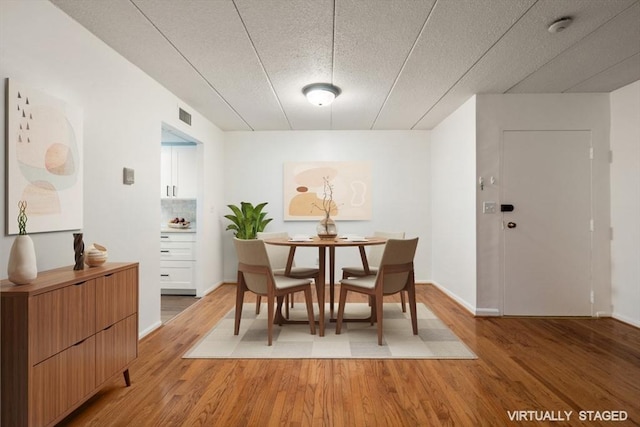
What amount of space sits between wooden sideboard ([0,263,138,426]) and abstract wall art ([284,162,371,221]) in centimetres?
341

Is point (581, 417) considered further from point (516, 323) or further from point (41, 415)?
point (41, 415)

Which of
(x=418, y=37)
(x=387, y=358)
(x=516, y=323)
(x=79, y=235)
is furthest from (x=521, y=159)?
(x=79, y=235)

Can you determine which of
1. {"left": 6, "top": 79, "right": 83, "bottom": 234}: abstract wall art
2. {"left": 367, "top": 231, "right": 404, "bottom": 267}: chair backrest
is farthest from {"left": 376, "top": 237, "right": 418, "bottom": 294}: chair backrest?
{"left": 6, "top": 79, "right": 83, "bottom": 234}: abstract wall art

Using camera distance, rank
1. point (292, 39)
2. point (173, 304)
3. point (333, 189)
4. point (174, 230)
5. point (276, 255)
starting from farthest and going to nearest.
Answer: point (333, 189) < point (174, 230) < point (173, 304) < point (276, 255) < point (292, 39)

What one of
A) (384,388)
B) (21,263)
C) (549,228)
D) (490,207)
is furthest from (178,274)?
(549,228)

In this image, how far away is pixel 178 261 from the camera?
4.71 m

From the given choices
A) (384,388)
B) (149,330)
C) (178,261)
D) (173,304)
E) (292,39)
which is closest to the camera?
(384,388)

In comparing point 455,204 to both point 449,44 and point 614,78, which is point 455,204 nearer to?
point 614,78

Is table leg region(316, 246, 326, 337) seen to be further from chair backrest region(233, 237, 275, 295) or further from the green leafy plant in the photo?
the green leafy plant

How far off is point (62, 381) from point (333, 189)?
4246 mm

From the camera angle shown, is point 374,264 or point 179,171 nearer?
point 374,264

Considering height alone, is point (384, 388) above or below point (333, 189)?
below

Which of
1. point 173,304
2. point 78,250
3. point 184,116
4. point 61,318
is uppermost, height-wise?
point 184,116

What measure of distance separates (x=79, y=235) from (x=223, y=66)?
1859 mm
